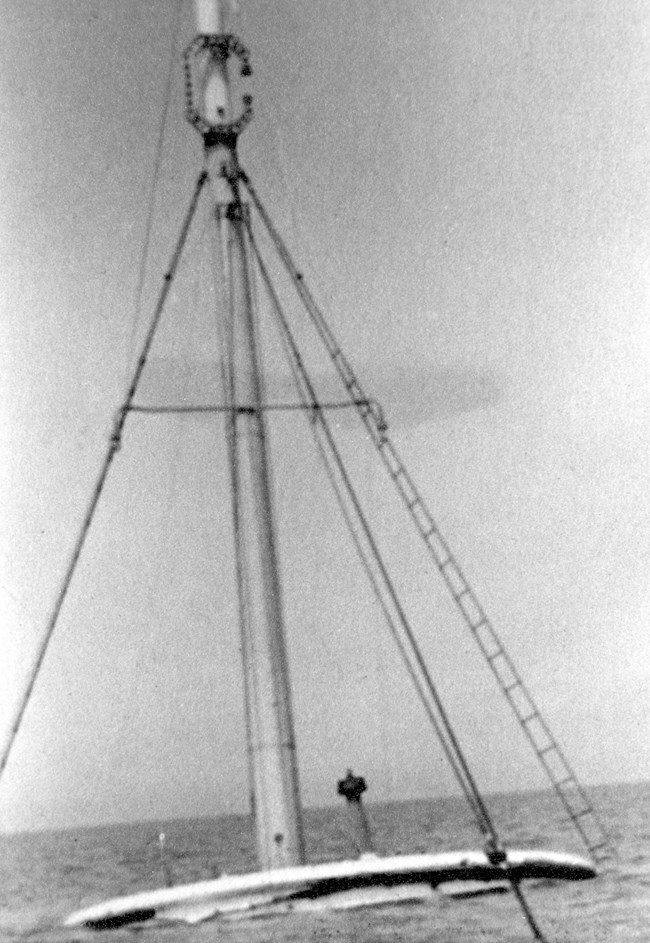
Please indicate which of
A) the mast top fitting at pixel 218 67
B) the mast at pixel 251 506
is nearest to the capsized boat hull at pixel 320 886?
the mast at pixel 251 506

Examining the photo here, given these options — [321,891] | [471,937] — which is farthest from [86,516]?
[471,937]

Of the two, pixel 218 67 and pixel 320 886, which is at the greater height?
pixel 218 67

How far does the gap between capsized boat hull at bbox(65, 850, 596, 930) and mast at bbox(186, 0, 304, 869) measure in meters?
1.97

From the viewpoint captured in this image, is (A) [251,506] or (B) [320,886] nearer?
(B) [320,886]

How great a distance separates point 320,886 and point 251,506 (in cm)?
494

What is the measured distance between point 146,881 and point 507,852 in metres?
50.6

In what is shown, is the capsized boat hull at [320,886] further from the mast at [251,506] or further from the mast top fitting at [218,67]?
the mast top fitting at [218,67]

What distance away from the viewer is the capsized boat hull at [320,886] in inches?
408

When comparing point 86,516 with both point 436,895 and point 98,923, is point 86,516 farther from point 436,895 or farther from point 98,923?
point 436,895

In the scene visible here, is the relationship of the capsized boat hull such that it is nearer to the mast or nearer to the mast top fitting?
the mast

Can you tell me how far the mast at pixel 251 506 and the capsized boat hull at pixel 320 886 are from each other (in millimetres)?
1967

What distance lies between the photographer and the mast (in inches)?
520

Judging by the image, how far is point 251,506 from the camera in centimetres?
1408

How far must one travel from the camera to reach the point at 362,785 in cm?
1293
